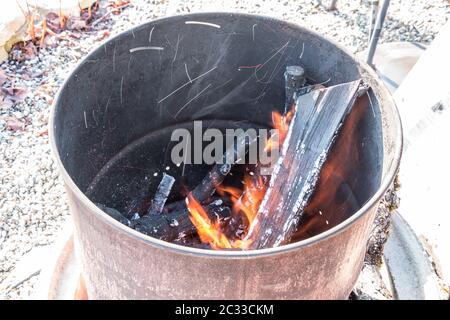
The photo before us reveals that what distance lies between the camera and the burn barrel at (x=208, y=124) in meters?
1.50

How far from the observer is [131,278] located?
1.61 m

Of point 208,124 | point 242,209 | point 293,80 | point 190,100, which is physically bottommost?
point 242,209

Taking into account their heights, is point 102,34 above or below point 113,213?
below

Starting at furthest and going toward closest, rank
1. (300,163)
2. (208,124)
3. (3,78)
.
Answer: (3,78)
(208,124)
(300,163)

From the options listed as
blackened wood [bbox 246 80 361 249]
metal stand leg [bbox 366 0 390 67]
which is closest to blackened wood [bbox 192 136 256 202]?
blackened wood [bbox 246 80 361 249]

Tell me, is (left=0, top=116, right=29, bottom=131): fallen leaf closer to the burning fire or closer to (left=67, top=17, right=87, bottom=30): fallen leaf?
(left=67, top=17, right=87, bottom=30): fallen leaf

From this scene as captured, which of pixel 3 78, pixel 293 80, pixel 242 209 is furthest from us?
pixel 3 78

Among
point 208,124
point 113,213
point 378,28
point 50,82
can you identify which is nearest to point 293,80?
point 208,124

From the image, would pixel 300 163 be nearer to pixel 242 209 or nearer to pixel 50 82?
pixel 242 209

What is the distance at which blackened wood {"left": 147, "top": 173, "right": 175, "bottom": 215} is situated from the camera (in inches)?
101

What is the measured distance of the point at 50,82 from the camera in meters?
3.74

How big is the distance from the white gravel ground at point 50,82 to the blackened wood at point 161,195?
68 centimetres

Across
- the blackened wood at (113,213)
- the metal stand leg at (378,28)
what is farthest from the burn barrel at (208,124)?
the metal stand leg at (378,28)

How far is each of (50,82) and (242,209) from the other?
6.53ft
